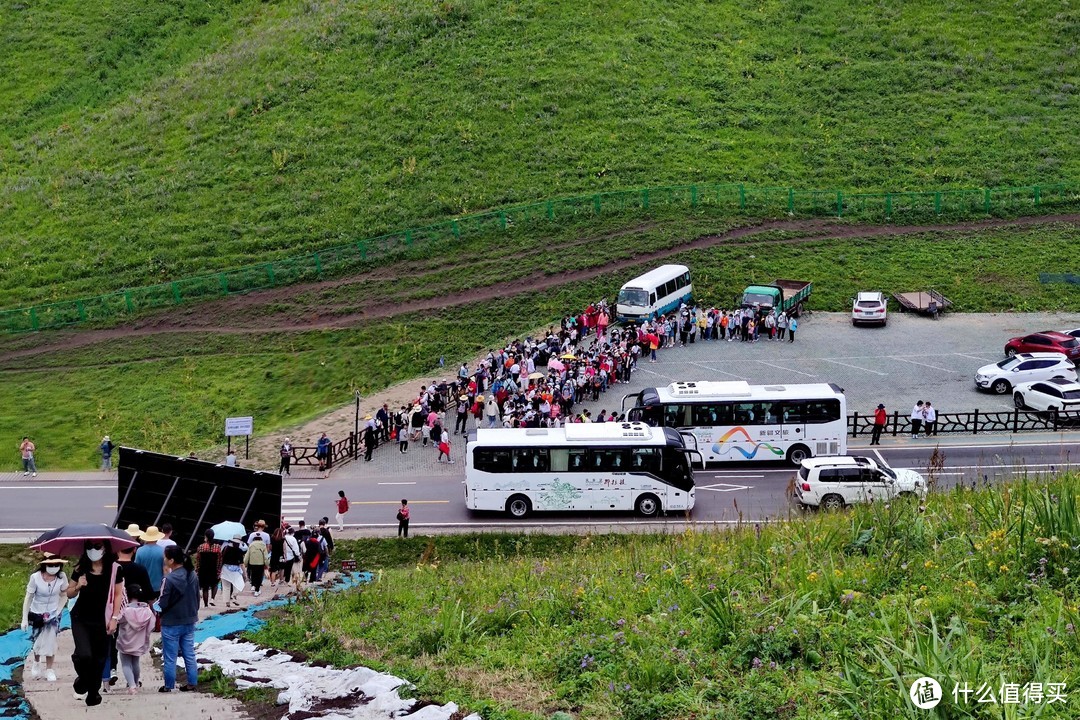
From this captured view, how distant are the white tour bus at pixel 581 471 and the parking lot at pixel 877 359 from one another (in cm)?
893

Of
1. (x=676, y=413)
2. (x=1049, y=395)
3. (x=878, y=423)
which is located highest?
(x=1049, y=395)

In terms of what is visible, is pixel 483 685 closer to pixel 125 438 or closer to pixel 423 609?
pixel 423 609

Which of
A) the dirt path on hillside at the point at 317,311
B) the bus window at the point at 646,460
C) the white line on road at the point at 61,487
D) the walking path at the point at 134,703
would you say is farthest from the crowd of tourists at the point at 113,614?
the dirt path on hillside at the point at 317,311

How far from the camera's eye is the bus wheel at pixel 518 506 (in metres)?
38.6

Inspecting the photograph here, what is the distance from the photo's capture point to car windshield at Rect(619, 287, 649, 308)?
55.2 metres

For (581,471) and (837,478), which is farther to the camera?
(581,471)

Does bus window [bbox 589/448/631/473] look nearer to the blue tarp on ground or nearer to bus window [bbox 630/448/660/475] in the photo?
bus window [bbox 630/448/660/475]

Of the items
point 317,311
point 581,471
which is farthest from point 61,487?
point 317,311

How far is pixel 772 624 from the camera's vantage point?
51.5 ft

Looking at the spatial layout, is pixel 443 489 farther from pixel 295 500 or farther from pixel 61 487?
pixel 61 487

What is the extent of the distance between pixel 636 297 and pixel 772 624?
40.0 m

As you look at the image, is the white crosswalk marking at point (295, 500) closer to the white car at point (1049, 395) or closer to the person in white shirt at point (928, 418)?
the person in white shirt at point (928, 418)

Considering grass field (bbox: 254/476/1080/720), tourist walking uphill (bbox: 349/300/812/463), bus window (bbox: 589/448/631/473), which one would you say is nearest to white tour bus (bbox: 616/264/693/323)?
tourist walking uphill (bbox: 349/300/812/463)

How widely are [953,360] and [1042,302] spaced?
10049mm
